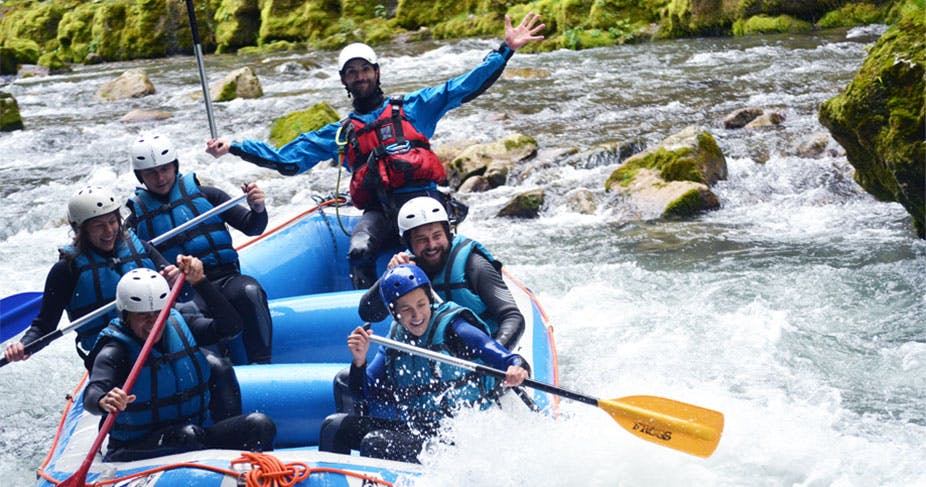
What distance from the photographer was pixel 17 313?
4.51 metres

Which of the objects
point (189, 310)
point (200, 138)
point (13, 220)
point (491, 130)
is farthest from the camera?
point (200, 138)

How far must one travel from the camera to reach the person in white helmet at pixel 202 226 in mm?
4352

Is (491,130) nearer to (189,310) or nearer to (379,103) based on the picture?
(379,103)

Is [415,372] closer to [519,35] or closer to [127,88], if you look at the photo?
[519,35]

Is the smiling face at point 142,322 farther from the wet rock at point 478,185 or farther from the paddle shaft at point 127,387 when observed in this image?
the wet rock at point 478,185

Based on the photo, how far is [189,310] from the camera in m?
3.97

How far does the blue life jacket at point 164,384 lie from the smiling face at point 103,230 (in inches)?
19.8

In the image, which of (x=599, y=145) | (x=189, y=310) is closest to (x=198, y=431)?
(x=189, y=310)

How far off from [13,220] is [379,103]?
18.7 feet

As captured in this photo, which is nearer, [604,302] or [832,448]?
[832,448]

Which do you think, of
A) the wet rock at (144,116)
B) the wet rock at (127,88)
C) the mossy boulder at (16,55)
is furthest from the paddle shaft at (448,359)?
the mossy boulder at (16,55)

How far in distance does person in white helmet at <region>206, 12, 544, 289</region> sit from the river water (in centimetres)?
87

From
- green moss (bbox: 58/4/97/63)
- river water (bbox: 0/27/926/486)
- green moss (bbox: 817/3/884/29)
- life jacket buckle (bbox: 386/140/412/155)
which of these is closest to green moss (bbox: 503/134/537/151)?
river water (bbox: 0/27/926/486)

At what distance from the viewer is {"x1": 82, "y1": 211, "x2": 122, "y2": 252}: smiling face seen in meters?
3.84
